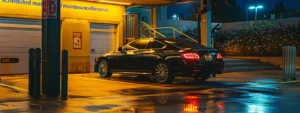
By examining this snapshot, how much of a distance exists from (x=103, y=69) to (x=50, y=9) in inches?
239

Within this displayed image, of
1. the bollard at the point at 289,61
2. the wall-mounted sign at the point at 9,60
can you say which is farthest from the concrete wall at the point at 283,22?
the wall-mounted sign at the point at 9,60

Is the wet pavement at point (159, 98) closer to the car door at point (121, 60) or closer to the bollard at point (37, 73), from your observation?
the bollard at point (37, 73)

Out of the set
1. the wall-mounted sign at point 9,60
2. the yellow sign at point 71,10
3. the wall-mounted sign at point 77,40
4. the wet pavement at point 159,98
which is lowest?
the wet pavement at point 159,98

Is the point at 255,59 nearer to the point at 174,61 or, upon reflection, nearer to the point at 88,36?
the point at 88,36

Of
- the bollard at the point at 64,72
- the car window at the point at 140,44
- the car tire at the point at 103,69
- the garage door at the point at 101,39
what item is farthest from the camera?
the garage door at the point at 101,39

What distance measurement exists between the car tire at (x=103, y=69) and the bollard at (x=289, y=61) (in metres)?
6.08

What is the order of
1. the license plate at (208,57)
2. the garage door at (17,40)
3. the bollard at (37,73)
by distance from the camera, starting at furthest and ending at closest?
the garage door at (17,40)
the license plate at (208,57)
the bollard at (37,73)

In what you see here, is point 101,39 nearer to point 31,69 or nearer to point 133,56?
point 133,56

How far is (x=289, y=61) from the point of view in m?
15.3

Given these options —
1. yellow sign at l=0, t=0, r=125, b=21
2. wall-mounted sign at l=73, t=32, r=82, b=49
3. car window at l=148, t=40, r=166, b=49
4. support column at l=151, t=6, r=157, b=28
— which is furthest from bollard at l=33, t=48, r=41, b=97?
support column at l=151, t=6, r=157, b=28

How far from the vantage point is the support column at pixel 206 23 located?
17.0 m

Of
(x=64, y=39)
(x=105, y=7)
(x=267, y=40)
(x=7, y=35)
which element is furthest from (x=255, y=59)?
(x=7, y=35)

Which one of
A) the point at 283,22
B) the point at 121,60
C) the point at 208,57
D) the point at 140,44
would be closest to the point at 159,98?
the point at 208,57

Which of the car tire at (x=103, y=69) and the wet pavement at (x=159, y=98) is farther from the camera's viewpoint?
the car tire at (x=103, y=69)
